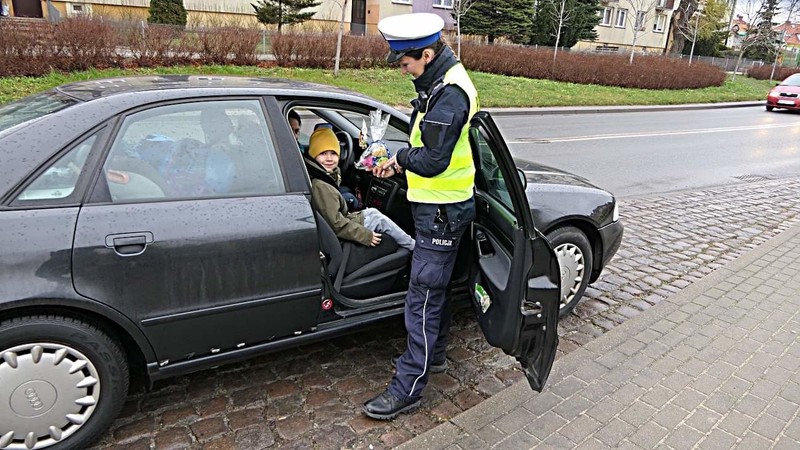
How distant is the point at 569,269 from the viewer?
388cm

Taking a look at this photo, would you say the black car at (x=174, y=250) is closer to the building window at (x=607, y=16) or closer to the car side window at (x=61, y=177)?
the car side window at (x=61, y=177)

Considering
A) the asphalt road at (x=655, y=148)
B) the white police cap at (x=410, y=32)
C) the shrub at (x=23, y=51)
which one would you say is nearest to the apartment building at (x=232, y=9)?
the shrub at (x=23, y=51)

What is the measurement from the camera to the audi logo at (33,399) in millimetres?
2316

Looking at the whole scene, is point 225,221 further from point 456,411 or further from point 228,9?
point 228,9

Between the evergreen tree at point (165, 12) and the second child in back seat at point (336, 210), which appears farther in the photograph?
the evergreen tree at point (165, 12)

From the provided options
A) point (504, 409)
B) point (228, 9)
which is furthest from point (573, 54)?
point (504, 409)

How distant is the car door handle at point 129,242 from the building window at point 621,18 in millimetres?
Answer: 52582

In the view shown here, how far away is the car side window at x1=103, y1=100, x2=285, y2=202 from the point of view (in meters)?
2.49

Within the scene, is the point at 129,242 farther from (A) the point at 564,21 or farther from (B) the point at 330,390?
(A) the point at 564,21

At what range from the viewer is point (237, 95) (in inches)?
111

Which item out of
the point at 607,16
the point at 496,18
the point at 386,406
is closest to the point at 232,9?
the point at 496,18

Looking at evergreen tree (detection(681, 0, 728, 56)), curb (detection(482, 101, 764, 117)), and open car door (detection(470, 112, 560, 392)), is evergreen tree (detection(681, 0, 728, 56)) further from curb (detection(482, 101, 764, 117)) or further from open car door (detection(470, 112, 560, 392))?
open car door (detection(470, 112, 560, 392))

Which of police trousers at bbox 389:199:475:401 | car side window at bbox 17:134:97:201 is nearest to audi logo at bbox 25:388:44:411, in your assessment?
car side window at bbox 17:134:97:201

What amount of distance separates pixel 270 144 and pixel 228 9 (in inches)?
1169
